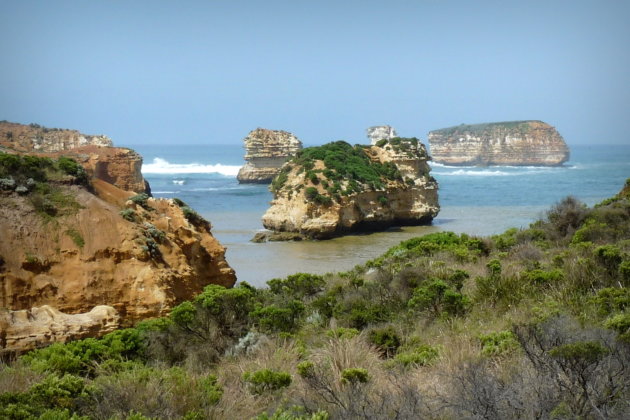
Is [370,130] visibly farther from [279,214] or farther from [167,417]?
[167,417]

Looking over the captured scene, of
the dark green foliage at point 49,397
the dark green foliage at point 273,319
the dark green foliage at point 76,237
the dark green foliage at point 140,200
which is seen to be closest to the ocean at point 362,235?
the dark green foliage at point 140,200

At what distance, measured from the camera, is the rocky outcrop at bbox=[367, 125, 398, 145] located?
322 feet

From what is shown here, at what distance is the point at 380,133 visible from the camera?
99750 mm

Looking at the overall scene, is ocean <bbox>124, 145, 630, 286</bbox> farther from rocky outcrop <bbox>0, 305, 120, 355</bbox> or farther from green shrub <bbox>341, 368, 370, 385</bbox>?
green shrub <bbox>341, 368, 370, 385</bbox>

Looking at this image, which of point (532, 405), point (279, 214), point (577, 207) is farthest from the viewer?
point (279, 214)

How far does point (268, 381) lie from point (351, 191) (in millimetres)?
30774

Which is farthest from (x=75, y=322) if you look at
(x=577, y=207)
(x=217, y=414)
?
(x=577, y=207)

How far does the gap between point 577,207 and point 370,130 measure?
8582cm

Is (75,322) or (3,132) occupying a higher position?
(3,132)

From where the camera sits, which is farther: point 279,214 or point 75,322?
point 279,214

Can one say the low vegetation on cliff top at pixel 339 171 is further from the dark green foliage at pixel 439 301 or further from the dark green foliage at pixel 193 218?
the dark green foliage at pixel 439 301

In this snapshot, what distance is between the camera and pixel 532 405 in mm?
4488

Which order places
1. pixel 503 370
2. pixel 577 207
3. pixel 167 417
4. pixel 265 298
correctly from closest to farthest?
pixel 167 417, pixel 503 370, pixel 265 298, pixel 577 207

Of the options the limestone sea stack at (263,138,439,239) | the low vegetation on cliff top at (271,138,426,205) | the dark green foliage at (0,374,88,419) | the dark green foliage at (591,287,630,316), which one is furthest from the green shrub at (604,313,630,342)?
the low vegetation on cliff top at (271,138,426,205)
